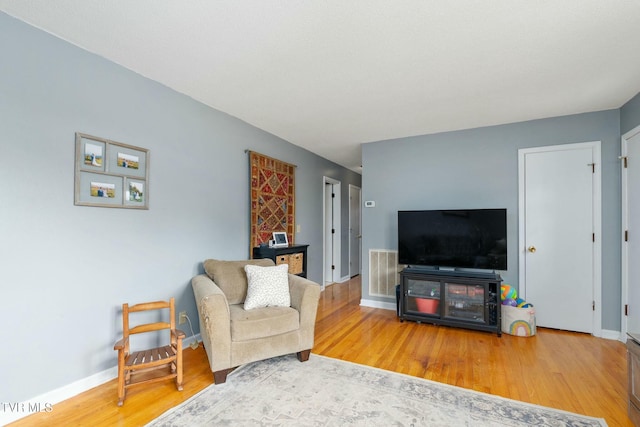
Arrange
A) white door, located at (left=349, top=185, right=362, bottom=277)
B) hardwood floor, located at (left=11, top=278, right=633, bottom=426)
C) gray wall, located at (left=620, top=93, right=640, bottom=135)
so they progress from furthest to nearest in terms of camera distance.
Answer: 1. white door, located at (left=349, top=185, right=362, bottom=277)
2. gray wall, located at (left=620, top=93, right=640, bottom=135)
3. hardwood floor, located at (left=11, top=278, right=633, bottom=426)

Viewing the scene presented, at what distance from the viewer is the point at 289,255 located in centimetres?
376

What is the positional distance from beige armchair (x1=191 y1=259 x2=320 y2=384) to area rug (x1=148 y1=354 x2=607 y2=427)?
18 cm

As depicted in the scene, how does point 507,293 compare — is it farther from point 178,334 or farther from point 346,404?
point 178,334

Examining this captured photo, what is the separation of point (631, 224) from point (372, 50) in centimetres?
301

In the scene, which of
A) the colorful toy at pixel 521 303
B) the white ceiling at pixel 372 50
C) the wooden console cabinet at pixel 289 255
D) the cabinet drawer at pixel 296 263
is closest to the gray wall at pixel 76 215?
the white ceiling at pixel 372 50

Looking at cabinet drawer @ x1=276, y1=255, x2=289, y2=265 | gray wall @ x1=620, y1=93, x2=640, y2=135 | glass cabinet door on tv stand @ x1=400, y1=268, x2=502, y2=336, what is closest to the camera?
gray wall @ x1=620, y1=93, x2=640, y2=135

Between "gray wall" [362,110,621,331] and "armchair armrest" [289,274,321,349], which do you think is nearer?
"armchair armrest" [289,274,321,349]

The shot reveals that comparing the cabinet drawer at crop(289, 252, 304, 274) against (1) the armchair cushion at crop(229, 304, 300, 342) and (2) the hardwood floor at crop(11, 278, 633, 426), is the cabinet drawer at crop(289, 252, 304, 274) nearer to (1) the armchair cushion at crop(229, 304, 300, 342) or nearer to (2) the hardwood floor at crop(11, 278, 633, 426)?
(2) the hardwood floor at crop(11, 278, 633, 426)

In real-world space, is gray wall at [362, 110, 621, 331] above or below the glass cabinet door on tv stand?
above

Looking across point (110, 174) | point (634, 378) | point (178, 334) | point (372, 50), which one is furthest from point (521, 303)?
point (110, 174)

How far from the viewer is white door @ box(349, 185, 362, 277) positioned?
6.20 m

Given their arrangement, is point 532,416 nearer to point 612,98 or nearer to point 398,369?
point 398,369

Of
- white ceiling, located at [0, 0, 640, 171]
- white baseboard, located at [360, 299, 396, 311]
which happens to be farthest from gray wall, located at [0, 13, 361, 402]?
white baseboard, located at [360, 299, 396, 311]

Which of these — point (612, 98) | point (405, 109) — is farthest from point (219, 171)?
point (612, 98)
